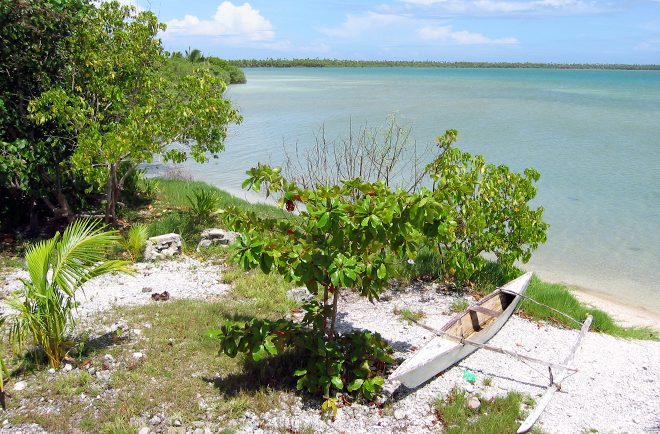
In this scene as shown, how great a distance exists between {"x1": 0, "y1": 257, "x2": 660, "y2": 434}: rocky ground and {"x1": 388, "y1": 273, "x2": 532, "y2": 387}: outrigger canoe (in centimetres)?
17

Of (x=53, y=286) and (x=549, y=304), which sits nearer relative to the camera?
(x=53, y=286)

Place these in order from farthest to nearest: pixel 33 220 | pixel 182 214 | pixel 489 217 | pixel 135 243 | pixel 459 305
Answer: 1. pixel 182 214
2. pixel 33 220
3. pixel 135 243
4. pixel 489 217
5. pixel 459 305

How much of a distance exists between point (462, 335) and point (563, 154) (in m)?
19.2

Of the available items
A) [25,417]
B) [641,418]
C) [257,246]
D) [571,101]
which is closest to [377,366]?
[257,246]

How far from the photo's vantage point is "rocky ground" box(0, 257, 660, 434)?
214 inches

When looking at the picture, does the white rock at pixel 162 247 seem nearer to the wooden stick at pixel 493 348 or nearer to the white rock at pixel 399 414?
the wooden stick at pixel 493 348

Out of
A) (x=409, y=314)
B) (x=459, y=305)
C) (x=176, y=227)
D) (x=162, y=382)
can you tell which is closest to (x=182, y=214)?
(x=176, y=227)

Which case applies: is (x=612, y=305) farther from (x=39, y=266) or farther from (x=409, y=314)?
(x=39, y=266)

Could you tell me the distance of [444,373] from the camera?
21.0ft

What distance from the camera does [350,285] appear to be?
5066mm

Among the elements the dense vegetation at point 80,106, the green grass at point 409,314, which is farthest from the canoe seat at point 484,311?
the dense vegetation at point 80,106

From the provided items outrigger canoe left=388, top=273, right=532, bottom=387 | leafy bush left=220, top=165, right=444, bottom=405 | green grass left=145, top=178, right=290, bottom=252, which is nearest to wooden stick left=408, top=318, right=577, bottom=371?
outrigger canoe left=388, top=273, right=532, bottom=387

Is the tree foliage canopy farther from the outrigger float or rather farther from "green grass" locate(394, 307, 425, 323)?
the outrigger float

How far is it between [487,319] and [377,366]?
241cm
